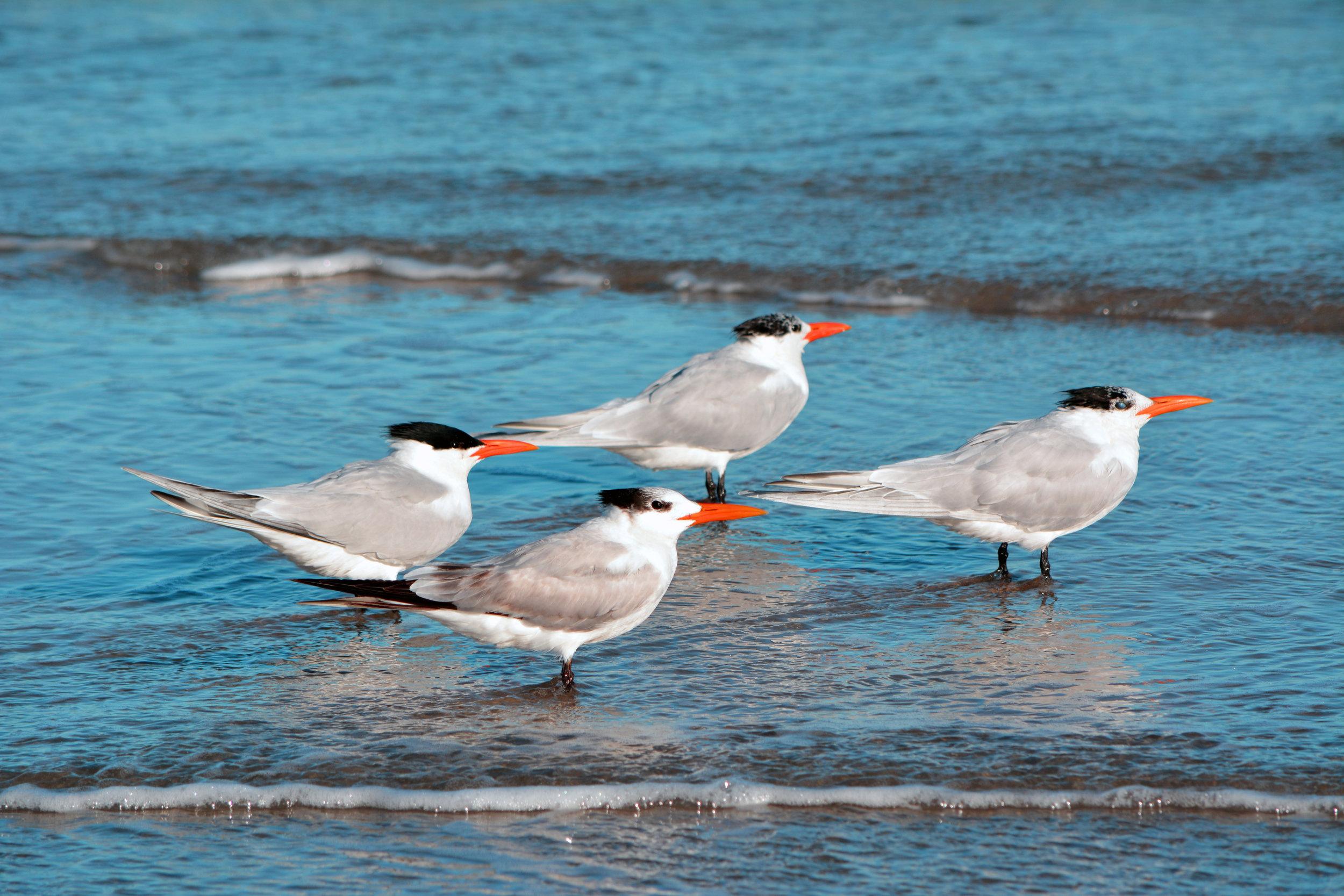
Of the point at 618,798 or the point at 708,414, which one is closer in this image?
the point at 618,798

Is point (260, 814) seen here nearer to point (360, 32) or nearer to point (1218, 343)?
point (1218, 343)

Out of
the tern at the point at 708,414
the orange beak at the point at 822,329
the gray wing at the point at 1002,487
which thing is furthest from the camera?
the orange beak at the point at 822,329

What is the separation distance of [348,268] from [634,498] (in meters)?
7.07

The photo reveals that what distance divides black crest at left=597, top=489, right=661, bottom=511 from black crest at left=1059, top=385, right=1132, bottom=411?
1.99 meters

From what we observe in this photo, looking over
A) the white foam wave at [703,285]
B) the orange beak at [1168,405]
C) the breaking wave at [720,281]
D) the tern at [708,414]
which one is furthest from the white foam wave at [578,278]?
the orange beak at [1168,405]

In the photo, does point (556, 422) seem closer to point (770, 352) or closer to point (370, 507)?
point (770, 352)

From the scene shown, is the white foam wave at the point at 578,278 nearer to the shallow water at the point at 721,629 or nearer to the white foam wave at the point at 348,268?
the white foam wave at the point at 348,268

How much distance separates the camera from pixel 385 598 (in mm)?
4574

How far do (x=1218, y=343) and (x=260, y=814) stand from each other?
Answer: 23.1 ft

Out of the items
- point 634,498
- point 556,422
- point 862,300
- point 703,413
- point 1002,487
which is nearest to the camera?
point 634,498

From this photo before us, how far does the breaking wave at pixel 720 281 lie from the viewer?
9398 millimetres

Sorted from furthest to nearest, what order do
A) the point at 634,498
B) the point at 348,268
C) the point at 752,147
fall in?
the point at 752,147 → the point at 348,268 → the point at 634,498

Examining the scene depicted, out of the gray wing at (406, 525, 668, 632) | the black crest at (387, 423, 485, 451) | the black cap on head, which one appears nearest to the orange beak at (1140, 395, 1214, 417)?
the black cap on head

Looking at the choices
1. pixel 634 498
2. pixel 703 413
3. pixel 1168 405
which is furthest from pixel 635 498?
pixel 1168 405
